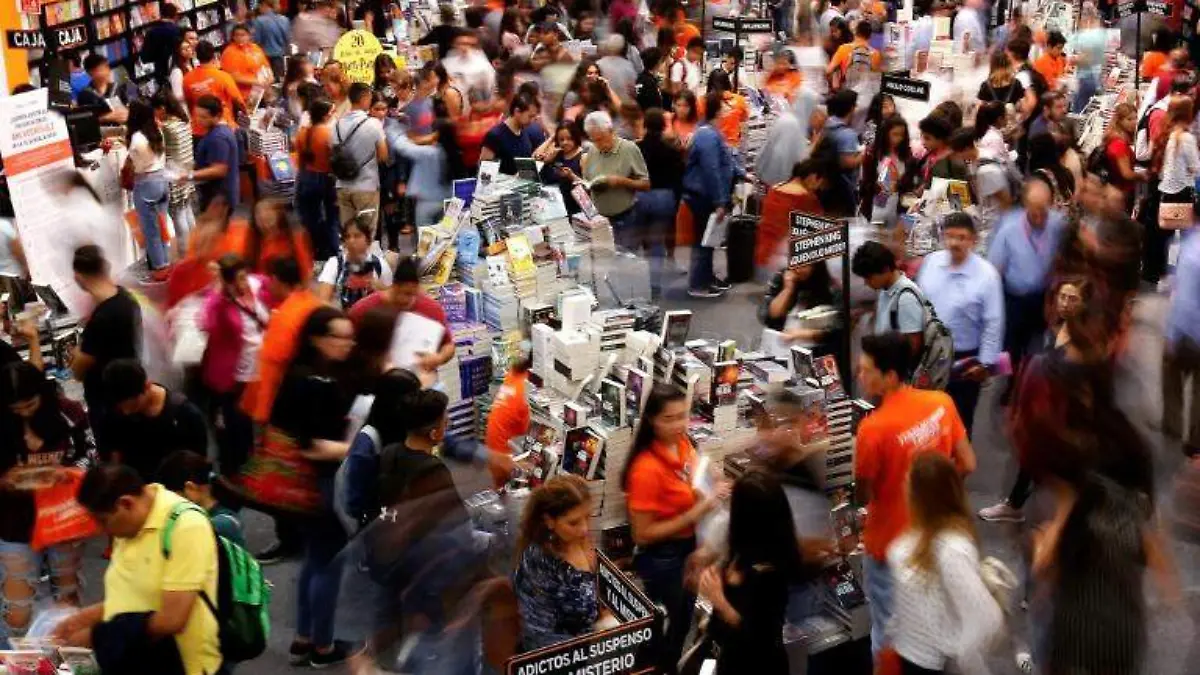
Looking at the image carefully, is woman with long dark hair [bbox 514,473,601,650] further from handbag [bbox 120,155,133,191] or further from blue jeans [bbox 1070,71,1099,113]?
blue jeans [bbox 1070,71,1099,113]

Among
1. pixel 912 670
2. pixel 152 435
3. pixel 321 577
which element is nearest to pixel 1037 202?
pixel 912 670

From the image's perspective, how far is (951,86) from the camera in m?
12.8

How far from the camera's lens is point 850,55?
1277 cm

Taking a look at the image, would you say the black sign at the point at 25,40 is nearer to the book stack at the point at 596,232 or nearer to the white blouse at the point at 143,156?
the white blouse at the point at 143,156

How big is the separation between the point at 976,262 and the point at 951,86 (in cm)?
656

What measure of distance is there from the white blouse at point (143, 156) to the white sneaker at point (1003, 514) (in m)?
6.26

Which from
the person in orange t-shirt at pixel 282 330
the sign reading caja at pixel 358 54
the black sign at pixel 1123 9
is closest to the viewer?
the person in orange t-shirt at pixel 282 330

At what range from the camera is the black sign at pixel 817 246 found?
22.0 ft

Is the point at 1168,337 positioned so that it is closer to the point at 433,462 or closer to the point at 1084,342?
the point at 1084,342

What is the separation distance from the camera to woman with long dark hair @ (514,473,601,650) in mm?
4609

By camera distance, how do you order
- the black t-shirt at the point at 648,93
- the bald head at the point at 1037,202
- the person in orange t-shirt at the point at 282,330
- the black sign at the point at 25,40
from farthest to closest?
the black t-shirt at the point at 648,93
the black sign at the point at 25,40
the bald head at the point at 1037,202
the person in orange t-shirt at the point at 282,330

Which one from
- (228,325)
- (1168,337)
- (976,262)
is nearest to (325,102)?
(228,325)

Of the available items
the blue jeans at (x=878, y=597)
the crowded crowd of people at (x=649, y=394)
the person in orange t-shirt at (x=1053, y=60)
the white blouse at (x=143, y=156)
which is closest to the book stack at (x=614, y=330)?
the crowded crowd of people at (x=649, y=394)

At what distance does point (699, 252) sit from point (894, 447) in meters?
5.33
